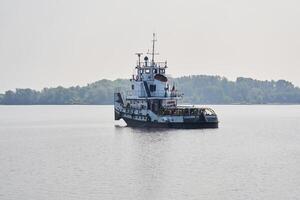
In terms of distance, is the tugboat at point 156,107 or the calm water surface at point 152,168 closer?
the calm water surface at point 152,168

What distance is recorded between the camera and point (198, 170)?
65062mm

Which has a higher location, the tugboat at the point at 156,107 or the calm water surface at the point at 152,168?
the tugboat at the point at 156,107

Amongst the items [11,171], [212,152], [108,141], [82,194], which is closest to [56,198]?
[82,194]

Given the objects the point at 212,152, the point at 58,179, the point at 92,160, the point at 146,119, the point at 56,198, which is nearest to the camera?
the point at 56,198

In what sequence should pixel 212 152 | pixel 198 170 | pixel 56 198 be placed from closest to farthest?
pixel 56 198 < pixel 198 170 < pixel 212 152

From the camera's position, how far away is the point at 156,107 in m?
116

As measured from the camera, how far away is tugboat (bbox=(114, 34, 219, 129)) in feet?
363

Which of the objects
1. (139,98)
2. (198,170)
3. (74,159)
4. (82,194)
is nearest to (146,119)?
(139,98)

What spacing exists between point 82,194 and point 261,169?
68.9 feet

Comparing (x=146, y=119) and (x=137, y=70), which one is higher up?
(x=137, y=70)

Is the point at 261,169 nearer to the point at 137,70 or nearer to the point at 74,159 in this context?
the point at 74,159

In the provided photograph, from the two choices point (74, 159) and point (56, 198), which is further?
point (74, 159)

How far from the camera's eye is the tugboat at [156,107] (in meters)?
110

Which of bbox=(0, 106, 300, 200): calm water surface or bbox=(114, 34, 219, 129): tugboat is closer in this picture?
bbox=(0, 106, 300, 200): calm water surface
